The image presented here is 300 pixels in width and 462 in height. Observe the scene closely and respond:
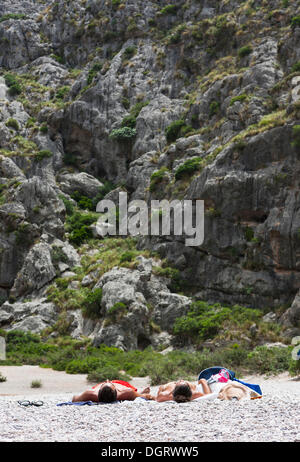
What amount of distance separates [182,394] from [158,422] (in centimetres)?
171

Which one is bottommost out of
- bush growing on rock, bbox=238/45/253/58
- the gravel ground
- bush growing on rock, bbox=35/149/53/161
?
the gravel ground

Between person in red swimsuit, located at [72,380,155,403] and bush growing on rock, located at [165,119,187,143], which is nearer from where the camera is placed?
person in red swimsuit, located at [72,380,155,403]

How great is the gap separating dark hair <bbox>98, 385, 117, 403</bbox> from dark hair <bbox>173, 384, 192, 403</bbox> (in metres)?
0.97

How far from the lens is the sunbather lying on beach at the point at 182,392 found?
670 cm

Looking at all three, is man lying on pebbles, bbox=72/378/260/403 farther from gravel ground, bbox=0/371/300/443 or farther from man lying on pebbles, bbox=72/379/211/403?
gravel ground, bbox=0/371/300/443

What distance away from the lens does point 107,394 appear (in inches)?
266

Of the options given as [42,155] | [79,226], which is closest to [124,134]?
[42,155]

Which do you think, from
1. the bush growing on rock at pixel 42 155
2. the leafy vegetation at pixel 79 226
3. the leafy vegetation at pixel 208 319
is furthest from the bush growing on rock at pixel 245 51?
the leafy vegetation at pixel 208 319

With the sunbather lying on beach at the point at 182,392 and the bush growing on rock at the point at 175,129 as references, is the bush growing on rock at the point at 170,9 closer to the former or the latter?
the bush growing on rock at the point at 175,129

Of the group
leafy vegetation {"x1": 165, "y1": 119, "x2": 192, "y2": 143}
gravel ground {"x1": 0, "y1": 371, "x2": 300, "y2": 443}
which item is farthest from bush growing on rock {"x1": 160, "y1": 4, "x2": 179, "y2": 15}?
gravel ground {"x1": 0, "y1": 371, "x2": 300, "y2": 443}

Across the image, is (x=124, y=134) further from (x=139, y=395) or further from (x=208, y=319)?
(x=139, y=395)

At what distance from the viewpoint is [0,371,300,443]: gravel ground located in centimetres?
440

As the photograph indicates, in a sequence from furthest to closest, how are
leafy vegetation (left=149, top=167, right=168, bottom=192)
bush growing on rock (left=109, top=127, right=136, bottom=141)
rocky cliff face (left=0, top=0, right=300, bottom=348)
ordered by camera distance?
bush growing on rock (left=109, top=127, right=136, bottom=141), leafy vegetation (left=149, top=167, right=168, bottom=192), rocky cliff face (left=0, top=0, right=300, bottom=348)

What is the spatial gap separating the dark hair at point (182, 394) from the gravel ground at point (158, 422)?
1.14 ft
